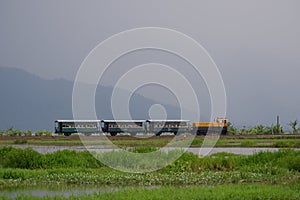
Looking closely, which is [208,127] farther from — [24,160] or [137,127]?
[24,160]

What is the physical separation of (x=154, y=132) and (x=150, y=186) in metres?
39.6

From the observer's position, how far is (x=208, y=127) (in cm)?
5200

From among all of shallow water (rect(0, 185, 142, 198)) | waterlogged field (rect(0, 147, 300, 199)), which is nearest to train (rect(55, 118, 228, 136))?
waterlogged field (rect(0, 147, 300, 199))

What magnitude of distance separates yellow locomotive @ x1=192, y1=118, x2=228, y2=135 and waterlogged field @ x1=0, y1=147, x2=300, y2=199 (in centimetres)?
3181

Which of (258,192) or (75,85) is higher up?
(75,85)

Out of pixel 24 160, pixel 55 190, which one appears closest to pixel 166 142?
pixel 24 160

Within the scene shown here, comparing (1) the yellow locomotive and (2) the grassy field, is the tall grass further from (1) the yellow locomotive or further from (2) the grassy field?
(1) the yellow locomotive

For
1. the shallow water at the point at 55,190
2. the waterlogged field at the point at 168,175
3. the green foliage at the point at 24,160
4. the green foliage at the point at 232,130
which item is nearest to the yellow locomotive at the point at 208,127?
the green foliage at the point at 232,130

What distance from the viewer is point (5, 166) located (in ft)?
61.9

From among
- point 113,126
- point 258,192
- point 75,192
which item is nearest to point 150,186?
point 75,192

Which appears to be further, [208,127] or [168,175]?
[208,127]

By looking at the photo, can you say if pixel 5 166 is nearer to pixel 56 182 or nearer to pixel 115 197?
pixel 56 182

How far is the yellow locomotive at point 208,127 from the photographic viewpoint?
52.2m

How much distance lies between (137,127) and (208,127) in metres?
7.85
